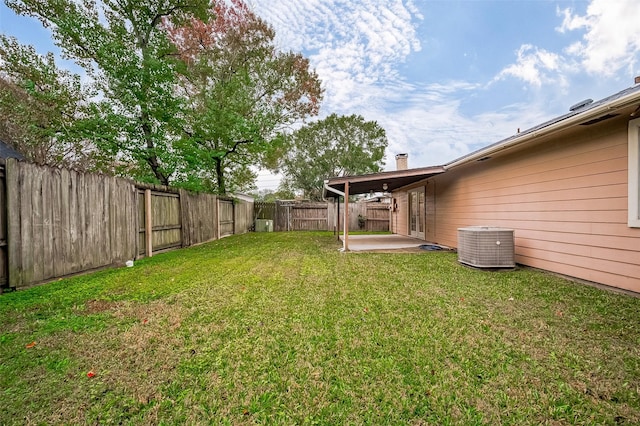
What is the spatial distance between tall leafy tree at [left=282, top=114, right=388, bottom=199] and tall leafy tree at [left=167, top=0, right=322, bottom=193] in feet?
24.7

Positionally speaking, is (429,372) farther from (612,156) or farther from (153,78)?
(153,78)

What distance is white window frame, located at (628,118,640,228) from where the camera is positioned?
3342 mm

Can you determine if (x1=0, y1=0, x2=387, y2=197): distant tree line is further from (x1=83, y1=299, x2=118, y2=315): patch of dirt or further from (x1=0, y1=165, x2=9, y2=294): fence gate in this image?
(x1=83, y1=299, x2=118, y2=315): patch of dirt

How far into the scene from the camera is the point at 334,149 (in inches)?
888

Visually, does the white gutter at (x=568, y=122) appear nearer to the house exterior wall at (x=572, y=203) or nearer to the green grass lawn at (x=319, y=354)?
the house exterior wall at (x=572, y=203)

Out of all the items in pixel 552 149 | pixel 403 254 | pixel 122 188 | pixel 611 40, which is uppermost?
pixel 611 40

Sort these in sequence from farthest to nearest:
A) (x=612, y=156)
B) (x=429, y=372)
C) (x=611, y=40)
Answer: (x=611, y=40)
(x=612, y=156)
(x=429, y=372)

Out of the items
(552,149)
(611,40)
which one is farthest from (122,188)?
(611,40)

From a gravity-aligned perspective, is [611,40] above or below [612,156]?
above

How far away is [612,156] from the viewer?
3.63m

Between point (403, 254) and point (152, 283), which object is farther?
point (403, 254)

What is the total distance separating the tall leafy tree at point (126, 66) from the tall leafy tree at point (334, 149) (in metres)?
13.8

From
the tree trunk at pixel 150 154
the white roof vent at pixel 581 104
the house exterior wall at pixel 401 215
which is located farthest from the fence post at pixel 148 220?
the house exterior wall at pixel 401 215

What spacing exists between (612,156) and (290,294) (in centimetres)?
473
